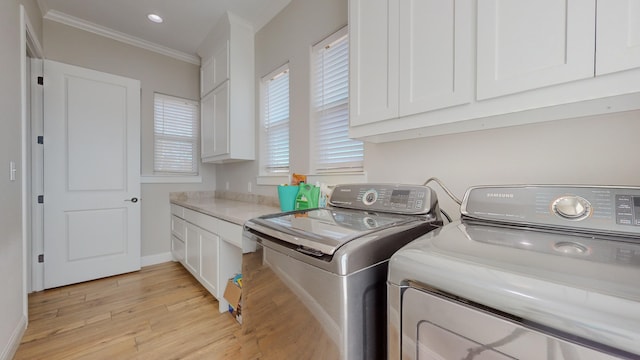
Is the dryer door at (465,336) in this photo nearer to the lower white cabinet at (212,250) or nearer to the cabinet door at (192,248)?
the lower white cabinet at (212,250)

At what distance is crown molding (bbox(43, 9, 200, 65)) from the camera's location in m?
2.67

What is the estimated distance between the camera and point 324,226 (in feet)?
3.26

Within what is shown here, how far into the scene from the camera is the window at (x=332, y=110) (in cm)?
190

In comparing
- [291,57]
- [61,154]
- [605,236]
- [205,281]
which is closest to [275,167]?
[291,57]

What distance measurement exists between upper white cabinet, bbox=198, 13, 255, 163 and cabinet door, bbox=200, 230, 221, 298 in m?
0.94

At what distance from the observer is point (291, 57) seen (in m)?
2.34

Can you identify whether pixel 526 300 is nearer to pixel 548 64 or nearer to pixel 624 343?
pixel 624 343

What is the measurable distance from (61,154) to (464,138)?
3.62 metres

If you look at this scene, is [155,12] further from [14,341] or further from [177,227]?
[14,341]

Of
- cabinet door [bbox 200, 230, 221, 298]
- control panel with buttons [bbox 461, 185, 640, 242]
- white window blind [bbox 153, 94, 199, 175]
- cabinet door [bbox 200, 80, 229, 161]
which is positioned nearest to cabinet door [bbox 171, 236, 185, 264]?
→ cabinet door [bbox 200, 230, 221, 298]

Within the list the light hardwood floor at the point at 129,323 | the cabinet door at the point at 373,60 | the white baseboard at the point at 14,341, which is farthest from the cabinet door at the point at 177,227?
the cabinet door at the point at 373,60

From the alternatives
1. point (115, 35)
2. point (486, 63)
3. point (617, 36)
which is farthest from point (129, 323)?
point (115, 35)

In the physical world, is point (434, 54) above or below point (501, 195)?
above

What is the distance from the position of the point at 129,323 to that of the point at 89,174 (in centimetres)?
173
